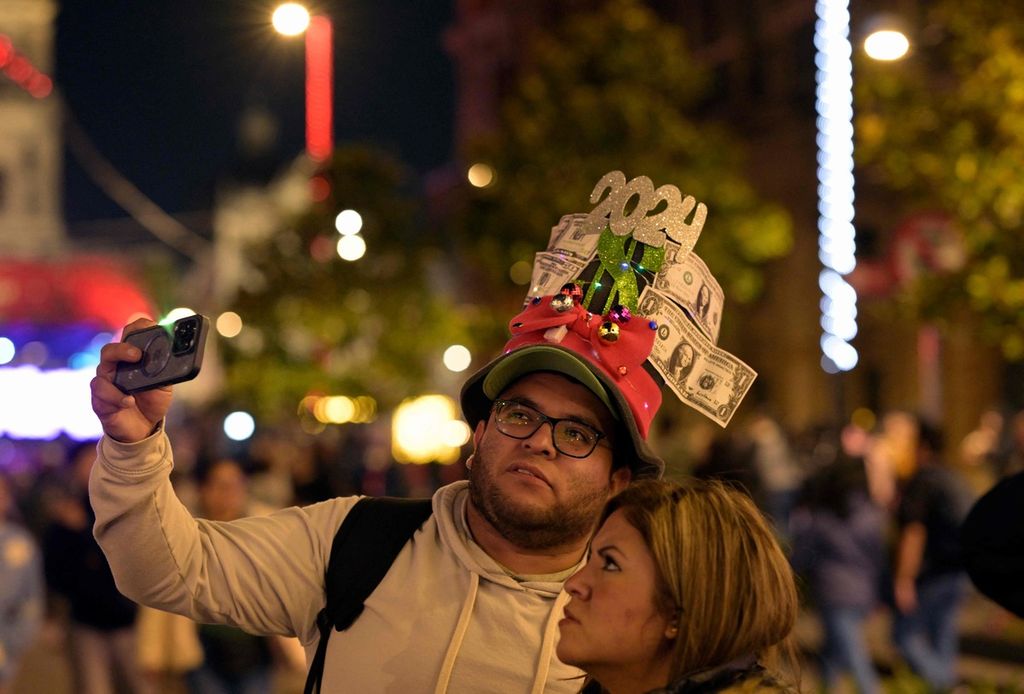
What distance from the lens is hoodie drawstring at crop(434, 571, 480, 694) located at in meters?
3.02

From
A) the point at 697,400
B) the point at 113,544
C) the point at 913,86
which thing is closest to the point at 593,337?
the point at 697,400

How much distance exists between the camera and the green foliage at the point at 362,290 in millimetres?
35188

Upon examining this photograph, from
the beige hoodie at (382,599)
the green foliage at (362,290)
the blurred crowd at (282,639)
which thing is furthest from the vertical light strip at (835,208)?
the green foliage at (362,290)

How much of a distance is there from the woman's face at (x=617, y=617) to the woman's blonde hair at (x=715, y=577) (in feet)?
0.08

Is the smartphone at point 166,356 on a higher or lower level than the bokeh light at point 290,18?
lower

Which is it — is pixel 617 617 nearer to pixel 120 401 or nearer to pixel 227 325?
pixel 120 401

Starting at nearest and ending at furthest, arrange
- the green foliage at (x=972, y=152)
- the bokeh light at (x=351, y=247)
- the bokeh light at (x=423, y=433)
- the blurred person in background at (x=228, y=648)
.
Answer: the blurred person in background at (x=228, y=648) → the green foliage at (x=972, y=152) → the bokeh light at (x=423, y=433) → the bokeh light at (x=351, y=247)

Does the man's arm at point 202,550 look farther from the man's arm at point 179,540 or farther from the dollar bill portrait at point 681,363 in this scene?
the dollar bill portrait at point 681,363

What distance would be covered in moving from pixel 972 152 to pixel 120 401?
862cm

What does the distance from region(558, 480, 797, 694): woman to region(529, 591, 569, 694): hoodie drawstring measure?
0.35 meters

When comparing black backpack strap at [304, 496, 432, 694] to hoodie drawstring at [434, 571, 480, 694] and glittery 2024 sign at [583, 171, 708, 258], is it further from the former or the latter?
glittery 2024 sign at [583, 171, 708, 258]

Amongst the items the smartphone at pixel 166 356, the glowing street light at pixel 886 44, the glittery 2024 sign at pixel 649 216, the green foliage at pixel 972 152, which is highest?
the glowing street light at pixel 886 44

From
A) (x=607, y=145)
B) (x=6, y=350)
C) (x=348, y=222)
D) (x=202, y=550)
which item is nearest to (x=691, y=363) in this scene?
(x=202, y=550)

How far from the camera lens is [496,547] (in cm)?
317
